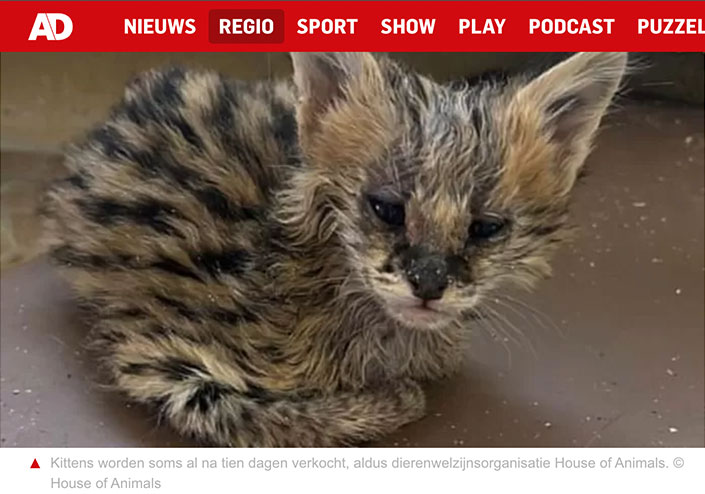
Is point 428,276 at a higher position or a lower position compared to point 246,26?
lower

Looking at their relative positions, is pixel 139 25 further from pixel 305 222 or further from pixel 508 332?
pixel 508 332

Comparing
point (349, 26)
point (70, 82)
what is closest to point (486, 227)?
point (349, 26)

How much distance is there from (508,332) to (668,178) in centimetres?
34

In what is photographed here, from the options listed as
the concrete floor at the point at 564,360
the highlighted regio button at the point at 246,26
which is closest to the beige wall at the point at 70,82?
the concrete floor at the point at 564,360

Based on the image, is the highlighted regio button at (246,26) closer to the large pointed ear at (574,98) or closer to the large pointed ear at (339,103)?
the large pointed ear at (339,103)

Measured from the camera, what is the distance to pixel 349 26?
81 centimetres

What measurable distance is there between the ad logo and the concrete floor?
26cm

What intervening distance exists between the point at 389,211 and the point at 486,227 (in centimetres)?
6

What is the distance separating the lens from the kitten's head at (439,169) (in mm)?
774

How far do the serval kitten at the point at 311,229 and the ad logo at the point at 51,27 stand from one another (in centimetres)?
13

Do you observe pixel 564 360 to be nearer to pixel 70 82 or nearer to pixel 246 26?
pixel 246 26

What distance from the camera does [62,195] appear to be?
97 cm
